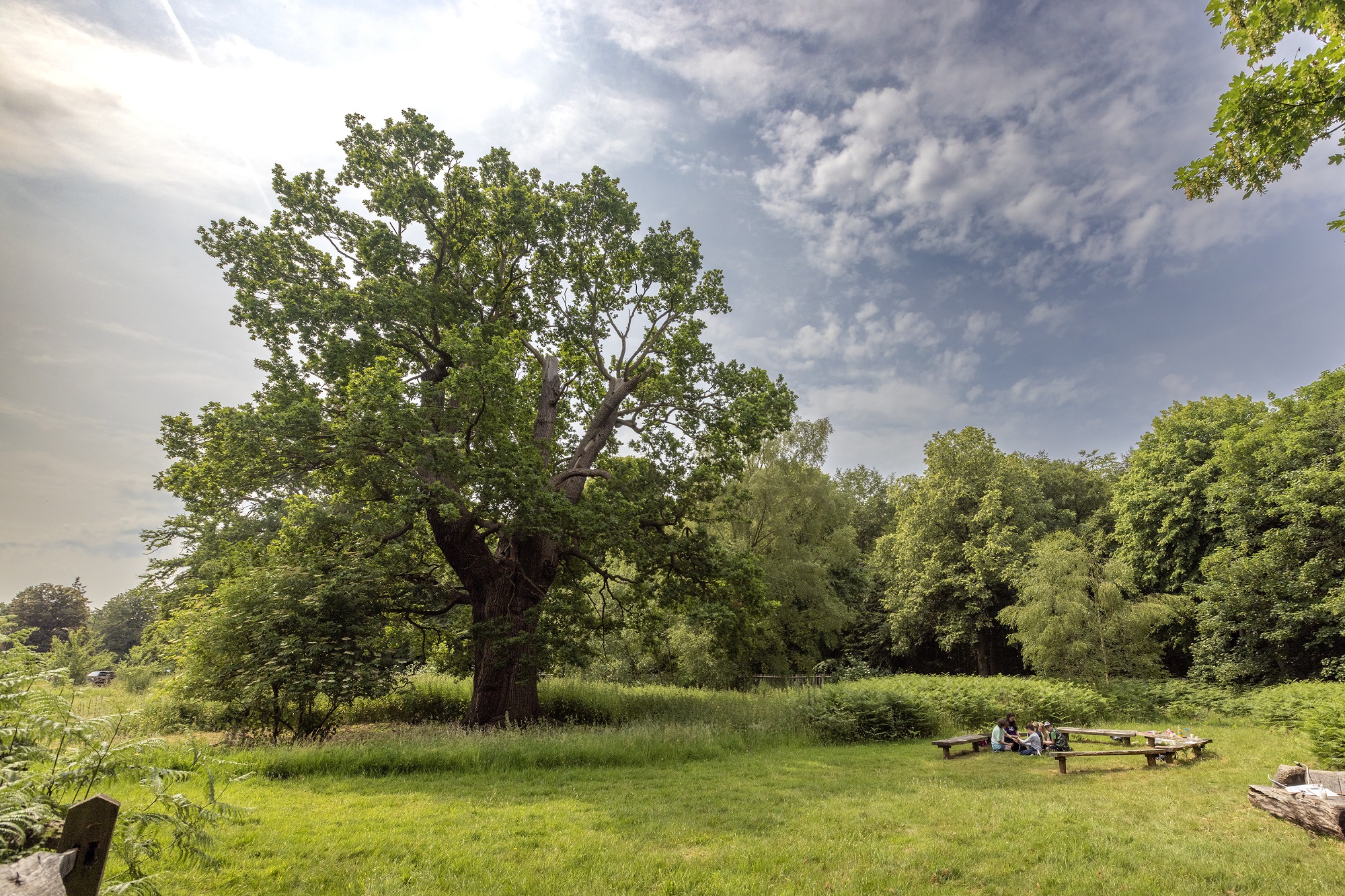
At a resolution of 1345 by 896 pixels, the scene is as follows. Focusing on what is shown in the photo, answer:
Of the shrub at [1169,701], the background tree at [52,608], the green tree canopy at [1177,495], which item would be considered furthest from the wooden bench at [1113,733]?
the background tree at [52,608]

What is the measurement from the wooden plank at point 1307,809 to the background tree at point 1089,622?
15285mm

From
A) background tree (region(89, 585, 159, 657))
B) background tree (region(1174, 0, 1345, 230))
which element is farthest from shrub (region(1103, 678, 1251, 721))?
background tree (region(89, 585, 159, 657))

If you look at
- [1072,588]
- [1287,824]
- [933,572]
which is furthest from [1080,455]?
[1287,824]

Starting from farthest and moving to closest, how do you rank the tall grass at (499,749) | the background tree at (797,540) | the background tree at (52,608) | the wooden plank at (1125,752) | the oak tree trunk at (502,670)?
the background tree at (52,608) < the background tree at (797,540) < the oak tree trunk at (502,670) < the wooden plank at (1125,752) < the tall grass at (499,749)

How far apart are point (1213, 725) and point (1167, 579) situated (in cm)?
1296

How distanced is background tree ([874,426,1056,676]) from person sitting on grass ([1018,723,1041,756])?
19.2m

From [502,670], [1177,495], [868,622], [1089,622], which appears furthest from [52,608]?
[1177,495]

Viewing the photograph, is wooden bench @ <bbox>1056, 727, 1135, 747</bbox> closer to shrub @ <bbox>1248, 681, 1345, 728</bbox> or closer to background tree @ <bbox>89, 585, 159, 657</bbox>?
shrub @ <bbox>1248, 681, 1345, 728</bbox>

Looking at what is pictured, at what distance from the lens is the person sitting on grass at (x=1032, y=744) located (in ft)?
42.4

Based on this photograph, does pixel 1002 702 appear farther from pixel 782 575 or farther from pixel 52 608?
pixel 52 608

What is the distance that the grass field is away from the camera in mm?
5664

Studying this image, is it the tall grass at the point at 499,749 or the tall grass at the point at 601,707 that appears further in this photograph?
the tall grass at the point at 601,707

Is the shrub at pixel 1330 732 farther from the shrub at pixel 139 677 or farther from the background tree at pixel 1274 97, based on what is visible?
the shrub at pixel 139 677

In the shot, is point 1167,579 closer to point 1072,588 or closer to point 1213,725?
point 1072,588
